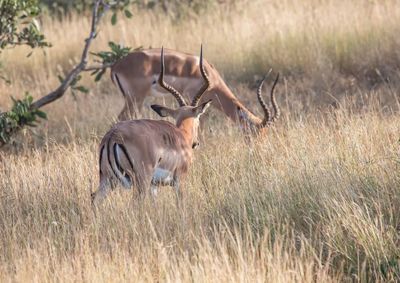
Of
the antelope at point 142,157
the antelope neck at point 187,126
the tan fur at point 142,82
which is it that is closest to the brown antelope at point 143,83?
the tan fur at point 142,82

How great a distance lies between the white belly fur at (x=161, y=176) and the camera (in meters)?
6.54

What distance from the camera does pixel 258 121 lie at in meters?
9.26

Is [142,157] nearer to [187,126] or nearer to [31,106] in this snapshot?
[187,126]

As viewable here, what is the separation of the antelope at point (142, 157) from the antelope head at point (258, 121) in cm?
170

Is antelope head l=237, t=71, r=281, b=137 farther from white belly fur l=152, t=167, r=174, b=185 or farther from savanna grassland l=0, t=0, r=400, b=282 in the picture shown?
white belly fur l=152, t=167, r=174, b=185

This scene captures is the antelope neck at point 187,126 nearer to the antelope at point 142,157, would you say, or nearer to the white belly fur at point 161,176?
the antelope at point 142,157

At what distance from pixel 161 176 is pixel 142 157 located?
354mm

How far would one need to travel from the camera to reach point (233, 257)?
5.20 metres

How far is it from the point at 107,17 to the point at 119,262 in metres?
10.0

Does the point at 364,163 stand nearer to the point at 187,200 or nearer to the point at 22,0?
the point at 187,200

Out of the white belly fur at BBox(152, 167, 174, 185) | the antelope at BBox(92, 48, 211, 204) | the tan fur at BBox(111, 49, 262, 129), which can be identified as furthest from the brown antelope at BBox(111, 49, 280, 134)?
the white belly fur at BBox(152, 167, 174, 185)

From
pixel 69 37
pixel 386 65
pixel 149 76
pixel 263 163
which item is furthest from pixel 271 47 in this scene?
pixel 263 163

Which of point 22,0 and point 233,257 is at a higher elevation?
point 22,0

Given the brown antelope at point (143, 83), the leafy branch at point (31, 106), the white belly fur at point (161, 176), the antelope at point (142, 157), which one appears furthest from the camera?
the brown antelope at point (143, 83)
